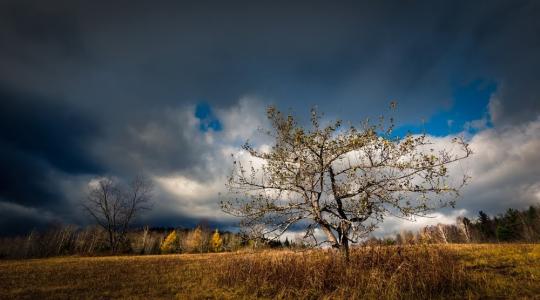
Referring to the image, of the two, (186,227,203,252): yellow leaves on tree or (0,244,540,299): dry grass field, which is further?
(186,227,203,252): yellow leaves on tree

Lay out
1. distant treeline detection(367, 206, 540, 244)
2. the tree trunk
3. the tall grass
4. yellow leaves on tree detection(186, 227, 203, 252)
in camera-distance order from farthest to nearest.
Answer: yellow leaves on tree detection(186, 227, 203, 252) → distant treeline detection(367, 206, 540, 244) → the tree trunk → the tall grass

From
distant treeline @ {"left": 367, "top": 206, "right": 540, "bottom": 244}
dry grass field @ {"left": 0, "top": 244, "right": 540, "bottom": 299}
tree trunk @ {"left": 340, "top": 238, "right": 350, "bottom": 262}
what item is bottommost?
dry grass field @ {"left": 0, "top": 244, "right": 540, "bottom": 299}

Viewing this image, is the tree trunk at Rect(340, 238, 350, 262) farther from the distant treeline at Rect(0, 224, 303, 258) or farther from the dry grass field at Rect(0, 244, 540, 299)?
the distant treeline at Rect(0, 224, 303, 258)

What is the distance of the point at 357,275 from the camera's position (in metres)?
9.76

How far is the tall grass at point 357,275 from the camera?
8898 mm

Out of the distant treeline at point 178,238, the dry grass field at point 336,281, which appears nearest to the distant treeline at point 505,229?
the distant treeline at point 178,238

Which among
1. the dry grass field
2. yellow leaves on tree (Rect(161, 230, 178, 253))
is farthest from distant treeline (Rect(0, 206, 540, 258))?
the dry grass field

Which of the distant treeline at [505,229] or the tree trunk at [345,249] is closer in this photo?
the tree trunk at [345,249]

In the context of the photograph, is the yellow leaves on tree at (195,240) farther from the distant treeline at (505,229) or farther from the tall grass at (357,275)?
the tall grass at (357,275)

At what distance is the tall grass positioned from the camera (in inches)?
350

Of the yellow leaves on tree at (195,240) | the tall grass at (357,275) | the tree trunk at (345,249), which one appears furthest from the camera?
the yellow leaves on tree at (195,240)

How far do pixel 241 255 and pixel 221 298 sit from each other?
4.61m

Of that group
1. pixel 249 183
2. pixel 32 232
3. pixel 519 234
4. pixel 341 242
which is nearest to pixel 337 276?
pixel 341 242

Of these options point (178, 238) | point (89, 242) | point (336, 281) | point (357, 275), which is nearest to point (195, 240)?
point (178, 238)
